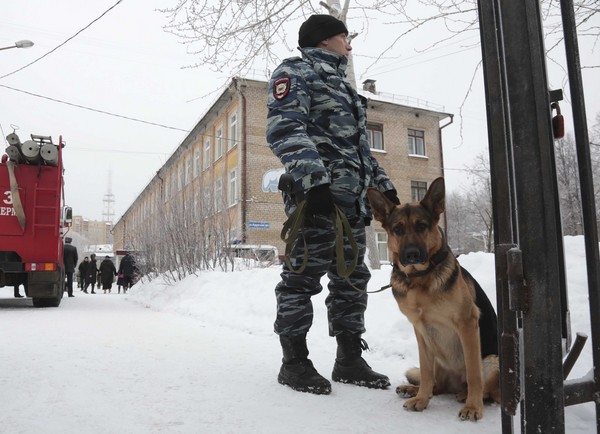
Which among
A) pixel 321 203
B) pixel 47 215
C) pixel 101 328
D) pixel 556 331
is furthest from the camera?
pixel 47 215

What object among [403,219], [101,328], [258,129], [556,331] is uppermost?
[258,129]

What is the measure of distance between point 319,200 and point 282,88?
0.77 metres

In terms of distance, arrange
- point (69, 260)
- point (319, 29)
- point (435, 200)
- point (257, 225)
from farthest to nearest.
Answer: point (257, 225) → point (69, 260) → point (319, 29) → point (435, 200)

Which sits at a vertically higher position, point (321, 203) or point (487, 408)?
point (321, 203)

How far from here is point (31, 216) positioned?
353 inches

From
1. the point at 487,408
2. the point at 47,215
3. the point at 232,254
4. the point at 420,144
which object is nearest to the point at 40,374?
the point at 487,408

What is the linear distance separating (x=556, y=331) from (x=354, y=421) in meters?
1.20

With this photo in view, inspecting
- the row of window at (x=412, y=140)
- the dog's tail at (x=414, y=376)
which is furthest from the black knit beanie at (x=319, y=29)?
the row of window at (x=412, y=140)

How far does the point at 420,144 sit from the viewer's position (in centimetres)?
2775

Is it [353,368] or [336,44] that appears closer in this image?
[353,368]

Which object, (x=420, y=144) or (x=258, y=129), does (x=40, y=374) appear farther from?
(x=420, y=144)

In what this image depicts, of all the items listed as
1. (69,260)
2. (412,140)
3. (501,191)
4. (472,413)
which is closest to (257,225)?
(69,260)

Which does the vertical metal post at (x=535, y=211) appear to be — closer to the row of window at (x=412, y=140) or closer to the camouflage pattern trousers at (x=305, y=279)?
the camouflage pattern trousers at (x=305, y=279)

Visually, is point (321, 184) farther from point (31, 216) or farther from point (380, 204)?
point (31, 216)
